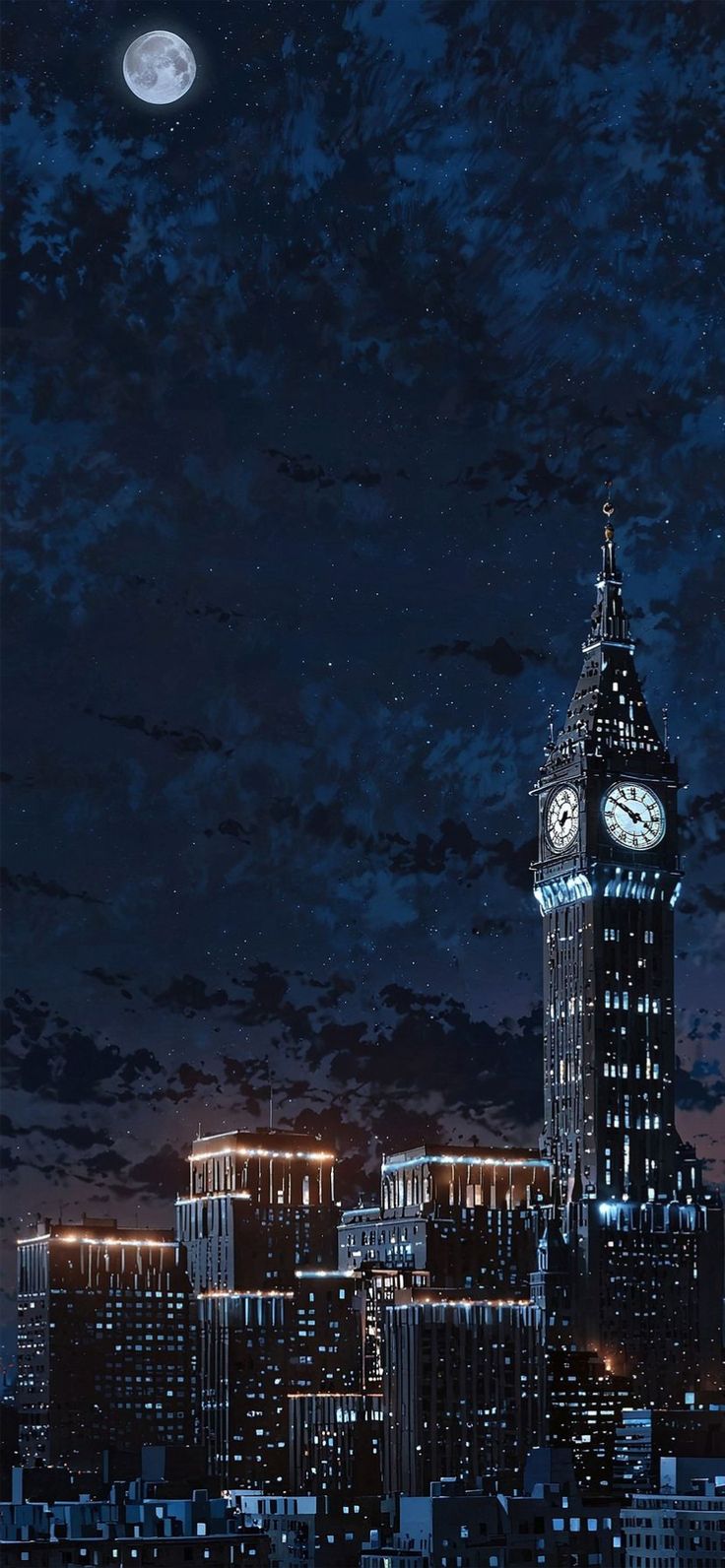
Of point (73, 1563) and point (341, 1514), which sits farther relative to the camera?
point (341, 1514)

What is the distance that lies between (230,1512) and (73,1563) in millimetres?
17970

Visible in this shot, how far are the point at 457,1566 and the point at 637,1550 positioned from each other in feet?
38.5

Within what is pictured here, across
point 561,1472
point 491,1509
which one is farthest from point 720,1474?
point 491,1509

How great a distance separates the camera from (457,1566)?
6949 inches

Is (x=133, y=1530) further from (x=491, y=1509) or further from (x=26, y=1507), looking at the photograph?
(x=491, y=1509)

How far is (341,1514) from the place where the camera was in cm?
18700

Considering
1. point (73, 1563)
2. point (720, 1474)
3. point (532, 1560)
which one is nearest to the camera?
point (73, 1563)

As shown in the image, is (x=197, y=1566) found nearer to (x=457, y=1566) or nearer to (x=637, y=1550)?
(x=457, y=1566)

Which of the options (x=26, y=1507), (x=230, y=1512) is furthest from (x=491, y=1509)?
(x=26, y=1507)

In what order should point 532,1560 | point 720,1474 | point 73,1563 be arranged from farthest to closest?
point 720,1474, point 532,1560, point 73,1563

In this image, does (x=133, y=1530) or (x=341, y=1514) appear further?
(x=341, y=1514)

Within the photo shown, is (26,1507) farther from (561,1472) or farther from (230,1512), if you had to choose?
(561,1472)

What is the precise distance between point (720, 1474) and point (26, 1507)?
1926 inches

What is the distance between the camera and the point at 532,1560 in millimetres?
178500
